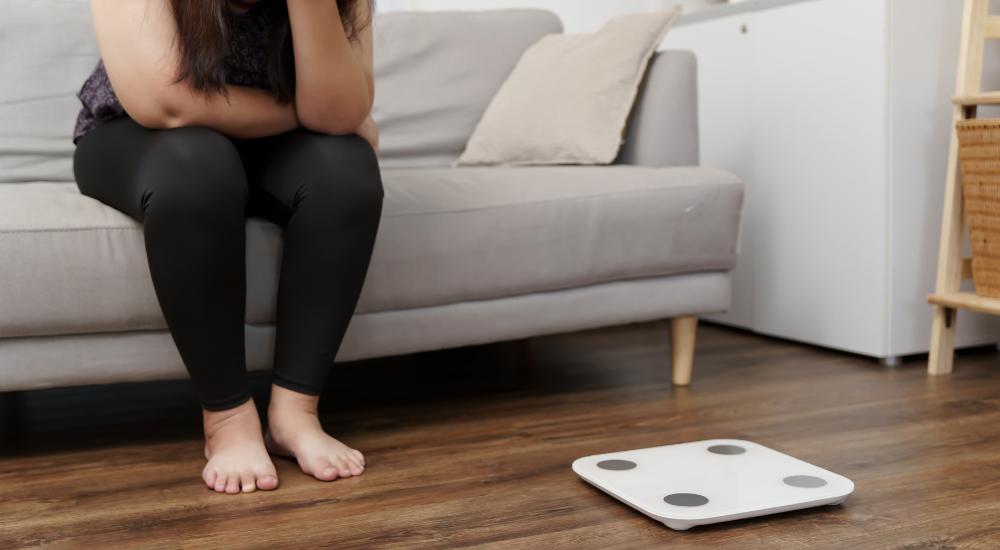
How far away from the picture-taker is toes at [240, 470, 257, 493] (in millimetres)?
1344

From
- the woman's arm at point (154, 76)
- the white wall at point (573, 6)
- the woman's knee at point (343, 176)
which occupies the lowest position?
the woman's knee at point (343, 176)

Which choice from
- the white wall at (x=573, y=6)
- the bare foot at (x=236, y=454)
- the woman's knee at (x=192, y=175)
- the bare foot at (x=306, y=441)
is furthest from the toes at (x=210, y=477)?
the white wall at (x=573, y=6)

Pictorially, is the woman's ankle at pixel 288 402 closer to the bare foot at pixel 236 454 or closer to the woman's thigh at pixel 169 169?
the bare foot at pixel 236 454

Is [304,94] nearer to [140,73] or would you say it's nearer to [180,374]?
[140,73]

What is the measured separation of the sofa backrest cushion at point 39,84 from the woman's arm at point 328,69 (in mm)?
710

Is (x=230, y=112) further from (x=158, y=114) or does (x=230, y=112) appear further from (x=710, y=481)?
(x=710, y=481)

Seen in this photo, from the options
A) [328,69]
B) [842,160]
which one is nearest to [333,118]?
[328,69]

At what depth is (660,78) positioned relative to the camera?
1.99 meters

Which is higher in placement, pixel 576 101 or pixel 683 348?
pixel 576 101

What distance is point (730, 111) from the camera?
241cm

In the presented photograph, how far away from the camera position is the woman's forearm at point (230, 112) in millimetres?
1372

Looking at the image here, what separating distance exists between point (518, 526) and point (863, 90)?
1266mm

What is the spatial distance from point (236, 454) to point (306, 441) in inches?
3.8

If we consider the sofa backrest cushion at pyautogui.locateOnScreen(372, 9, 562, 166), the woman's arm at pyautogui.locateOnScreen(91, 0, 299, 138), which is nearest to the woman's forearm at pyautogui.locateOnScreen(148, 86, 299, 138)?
the woman's arm at pyautogui.locateOnScreen(91, 0, 299, 138)
